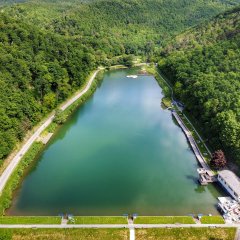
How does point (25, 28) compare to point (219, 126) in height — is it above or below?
above

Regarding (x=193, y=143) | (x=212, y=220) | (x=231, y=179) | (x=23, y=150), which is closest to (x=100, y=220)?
(x=212, y=220)

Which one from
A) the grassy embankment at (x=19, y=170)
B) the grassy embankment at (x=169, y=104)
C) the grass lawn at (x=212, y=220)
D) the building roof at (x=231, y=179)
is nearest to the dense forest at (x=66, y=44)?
the grassy embankment at (x=19, y=170)

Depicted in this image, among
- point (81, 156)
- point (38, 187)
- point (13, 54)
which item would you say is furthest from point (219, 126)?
point (13, 54)

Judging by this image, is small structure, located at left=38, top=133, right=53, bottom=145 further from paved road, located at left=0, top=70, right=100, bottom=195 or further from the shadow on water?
the shadow on water

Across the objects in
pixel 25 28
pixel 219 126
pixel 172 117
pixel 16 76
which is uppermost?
pixel 25 28

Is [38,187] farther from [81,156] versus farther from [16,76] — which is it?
[16,76]

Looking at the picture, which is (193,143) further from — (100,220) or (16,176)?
(16,176)

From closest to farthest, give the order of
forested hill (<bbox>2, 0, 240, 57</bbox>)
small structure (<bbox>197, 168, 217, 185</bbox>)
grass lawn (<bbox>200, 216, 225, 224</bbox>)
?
grass lawn (<bbox>200, 216, 225, 224</bbox>) → small structure (<bbox>197, 168, 217, 185</bbox>) → forested hill (<bbox>2, 0, 240, 57</bbox>)

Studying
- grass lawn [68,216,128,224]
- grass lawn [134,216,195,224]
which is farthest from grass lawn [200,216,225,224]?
grass lawn [68,216,128,224]
